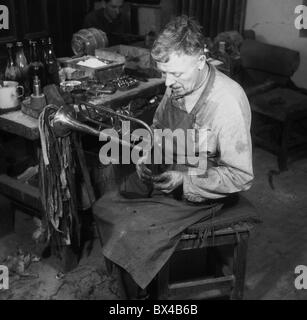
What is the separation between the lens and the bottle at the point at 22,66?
349 cm

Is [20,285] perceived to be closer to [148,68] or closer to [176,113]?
[176,113]

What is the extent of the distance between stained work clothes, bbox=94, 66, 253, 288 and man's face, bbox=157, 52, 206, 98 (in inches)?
2.8

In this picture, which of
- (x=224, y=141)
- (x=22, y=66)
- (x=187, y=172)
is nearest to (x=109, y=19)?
(x=22, y=66)

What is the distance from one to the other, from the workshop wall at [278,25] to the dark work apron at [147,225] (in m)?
4.00

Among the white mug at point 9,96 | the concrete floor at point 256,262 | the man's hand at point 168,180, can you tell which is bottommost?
the concrete floor at point 256,262

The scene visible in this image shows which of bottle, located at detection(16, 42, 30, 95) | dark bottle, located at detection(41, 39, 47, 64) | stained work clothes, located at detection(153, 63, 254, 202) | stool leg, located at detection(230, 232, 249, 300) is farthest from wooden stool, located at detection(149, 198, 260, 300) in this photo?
dark bottle, located at detection(41, 39, 47, 64)

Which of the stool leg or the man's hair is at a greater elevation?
the man's hair

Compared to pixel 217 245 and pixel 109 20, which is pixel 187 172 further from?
pixel 109 20

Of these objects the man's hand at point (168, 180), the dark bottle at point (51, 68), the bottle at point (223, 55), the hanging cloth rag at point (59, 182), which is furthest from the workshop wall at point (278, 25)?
the man's hand at point (168, 180)

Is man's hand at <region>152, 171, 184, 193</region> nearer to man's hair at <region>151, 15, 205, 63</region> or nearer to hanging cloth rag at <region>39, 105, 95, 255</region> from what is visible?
man's hair at <region>151, 15, 205, 63</region>
